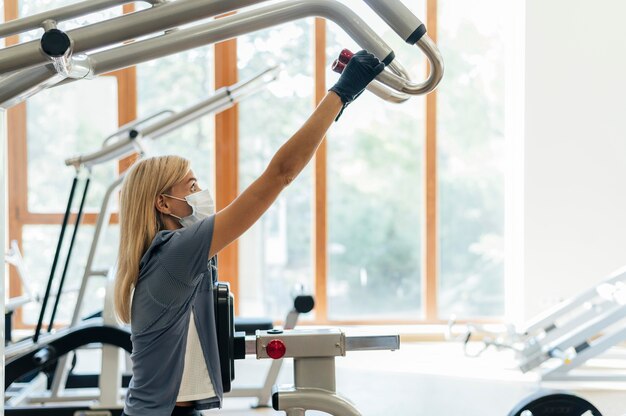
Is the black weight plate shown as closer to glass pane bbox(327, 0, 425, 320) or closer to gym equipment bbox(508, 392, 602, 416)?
gym equipment bbox(508, 392, 602, 416)

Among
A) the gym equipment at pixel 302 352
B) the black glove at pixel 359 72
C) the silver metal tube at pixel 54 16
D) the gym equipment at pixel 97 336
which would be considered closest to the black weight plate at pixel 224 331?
the gym equipment at pixel 302 352

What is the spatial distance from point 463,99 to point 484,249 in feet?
3.86

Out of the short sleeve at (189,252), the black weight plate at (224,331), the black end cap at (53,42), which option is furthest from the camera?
the black weight plate at (224,331)

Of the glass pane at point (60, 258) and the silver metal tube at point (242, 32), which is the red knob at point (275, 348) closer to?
the silver metal tube at point (242, 32)

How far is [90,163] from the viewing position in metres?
3.23

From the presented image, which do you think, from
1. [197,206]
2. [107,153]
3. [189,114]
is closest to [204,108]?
[189,114]

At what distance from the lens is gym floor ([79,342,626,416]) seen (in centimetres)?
346

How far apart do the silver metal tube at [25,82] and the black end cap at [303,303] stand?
1.98 meters

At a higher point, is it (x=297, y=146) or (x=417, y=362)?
(x=297, y=146)

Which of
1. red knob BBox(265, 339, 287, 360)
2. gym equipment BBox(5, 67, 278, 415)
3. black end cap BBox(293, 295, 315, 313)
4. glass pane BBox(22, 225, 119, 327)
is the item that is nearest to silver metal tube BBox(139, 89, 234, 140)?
gym equipment BBox(5, 67, 278, 415)

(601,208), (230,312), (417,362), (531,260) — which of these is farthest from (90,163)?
(601,208)

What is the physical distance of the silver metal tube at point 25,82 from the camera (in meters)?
1.30

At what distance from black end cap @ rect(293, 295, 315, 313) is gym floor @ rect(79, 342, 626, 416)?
59cm

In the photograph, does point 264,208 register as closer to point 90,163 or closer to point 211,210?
point 211,210
